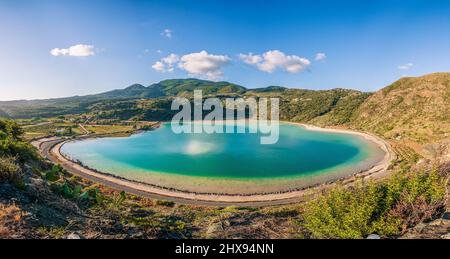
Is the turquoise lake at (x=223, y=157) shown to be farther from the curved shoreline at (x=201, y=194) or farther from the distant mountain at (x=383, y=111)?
the distant mountain at (x=383, y=111)

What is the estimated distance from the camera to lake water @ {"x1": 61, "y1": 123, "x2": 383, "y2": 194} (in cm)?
5150

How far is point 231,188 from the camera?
1666 inches

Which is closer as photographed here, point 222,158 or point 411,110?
point 222,158

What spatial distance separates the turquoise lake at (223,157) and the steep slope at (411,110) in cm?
1540

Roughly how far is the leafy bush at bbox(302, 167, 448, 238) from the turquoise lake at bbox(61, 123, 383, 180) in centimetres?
3648

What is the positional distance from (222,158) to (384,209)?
180 ft

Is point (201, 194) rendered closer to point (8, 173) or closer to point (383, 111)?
point (8, 173)

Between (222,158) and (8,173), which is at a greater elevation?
(8,173)

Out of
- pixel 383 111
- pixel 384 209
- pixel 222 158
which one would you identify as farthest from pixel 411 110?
pixel 384 209

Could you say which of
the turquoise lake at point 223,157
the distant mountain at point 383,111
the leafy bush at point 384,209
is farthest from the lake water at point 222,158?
the leafy bush at point 384,209

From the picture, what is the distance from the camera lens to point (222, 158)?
6531 centimetres

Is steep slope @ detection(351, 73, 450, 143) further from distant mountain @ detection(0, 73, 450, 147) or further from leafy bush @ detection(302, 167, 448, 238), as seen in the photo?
leafy bush @ detection(302, 167, 448, 238)

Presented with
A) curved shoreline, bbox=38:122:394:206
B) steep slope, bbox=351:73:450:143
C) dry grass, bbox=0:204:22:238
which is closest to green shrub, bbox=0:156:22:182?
dry grass, bbox=0:204:22:238
